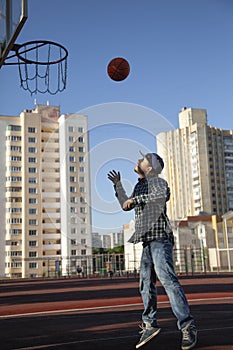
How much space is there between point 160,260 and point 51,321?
9.24 feet

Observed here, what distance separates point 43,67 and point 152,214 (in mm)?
6184

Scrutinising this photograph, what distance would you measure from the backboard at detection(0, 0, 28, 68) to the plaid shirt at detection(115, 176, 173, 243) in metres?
3.37

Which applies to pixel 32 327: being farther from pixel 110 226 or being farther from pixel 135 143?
pixel 135 143

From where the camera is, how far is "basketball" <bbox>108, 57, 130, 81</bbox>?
23.4ft

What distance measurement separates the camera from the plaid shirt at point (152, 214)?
12.4 feet

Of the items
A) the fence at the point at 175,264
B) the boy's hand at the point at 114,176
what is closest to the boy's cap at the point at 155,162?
the boy's hand at the point at 114,176

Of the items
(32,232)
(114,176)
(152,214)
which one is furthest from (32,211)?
(152,214)

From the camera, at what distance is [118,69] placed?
713cm

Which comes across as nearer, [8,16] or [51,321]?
[51,321]

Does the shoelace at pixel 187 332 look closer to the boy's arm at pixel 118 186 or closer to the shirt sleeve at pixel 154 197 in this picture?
the shirt sleeve at pixel 154 197

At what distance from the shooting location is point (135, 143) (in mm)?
5168

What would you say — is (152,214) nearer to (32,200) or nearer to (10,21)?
(10,21)

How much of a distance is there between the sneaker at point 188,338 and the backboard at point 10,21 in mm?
4326

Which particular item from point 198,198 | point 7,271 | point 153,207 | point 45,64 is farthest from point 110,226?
point 198,198
